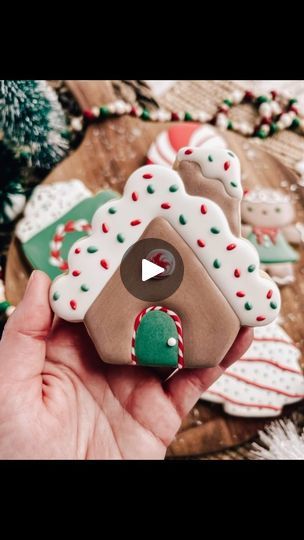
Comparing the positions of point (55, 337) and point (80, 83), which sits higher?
point (80, 83)

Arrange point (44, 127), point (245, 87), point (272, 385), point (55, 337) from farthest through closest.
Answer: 1. point (245, 87)
2. point (44, 127)
3. point (272, 385)
4. point (55, 337)

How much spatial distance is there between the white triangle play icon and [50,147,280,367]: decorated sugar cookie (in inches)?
0.7

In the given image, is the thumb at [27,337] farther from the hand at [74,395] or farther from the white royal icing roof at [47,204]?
the white royal icing roof at [47,204]

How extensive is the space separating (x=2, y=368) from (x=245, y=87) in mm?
1290

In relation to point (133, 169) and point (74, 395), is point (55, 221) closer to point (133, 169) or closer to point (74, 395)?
point (133, 169)

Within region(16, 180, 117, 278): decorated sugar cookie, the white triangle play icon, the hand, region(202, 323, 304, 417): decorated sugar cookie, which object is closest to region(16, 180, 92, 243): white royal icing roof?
region(16, 180, 117, 278): decorated sugar cookie

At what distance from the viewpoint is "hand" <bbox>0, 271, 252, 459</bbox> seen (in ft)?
3.41

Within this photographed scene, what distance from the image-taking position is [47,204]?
4.94ft

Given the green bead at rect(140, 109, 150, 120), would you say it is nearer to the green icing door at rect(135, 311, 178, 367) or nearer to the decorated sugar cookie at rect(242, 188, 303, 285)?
A: the decorated sugar cookie at rect(242, 188, 303, 285)

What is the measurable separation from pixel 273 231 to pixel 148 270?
0.60 meters

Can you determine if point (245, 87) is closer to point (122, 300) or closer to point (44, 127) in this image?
point (44, 127)

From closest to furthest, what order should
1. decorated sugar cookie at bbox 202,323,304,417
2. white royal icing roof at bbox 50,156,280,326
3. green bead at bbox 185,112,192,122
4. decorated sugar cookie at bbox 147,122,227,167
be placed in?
white royal icing roof at bbox 50,156,280,326 → decorated sugar cookie at bbox 202,323,304,417 → decorated sugar cookie at bbox 147,122,227,167 → green bead at bbox 185,112,192,122

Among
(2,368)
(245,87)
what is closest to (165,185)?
(2,368)

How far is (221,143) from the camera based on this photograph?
1.58 m
